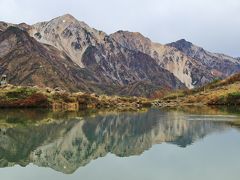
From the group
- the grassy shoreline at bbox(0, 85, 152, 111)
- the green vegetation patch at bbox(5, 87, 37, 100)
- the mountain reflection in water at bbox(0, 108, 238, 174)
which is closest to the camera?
the mountain reflection in water at bbox(0, 108, 238, 174)

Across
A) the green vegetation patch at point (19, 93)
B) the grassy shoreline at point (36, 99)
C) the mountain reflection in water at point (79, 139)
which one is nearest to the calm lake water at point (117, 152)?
the mountain reflection in water at point (79, 139)

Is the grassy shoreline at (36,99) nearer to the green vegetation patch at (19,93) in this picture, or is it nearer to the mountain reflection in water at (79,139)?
the green vegetation patch at (19,93)

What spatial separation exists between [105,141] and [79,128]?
19292mm

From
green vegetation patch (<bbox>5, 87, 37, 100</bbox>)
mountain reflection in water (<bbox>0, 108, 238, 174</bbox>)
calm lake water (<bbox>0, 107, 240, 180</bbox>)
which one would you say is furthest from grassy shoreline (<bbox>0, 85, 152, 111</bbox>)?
calm lake water (<bbox>0, 107, 240, 180</bbox>)

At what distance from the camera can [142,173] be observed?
44312 mm

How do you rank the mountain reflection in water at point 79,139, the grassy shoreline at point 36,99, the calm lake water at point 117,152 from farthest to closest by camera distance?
the grassy shoreline at point 36,99
the mountain reflection in water at point 79,139
the calm lake water at point 117,152

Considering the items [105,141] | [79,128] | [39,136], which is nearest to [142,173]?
[105,141]

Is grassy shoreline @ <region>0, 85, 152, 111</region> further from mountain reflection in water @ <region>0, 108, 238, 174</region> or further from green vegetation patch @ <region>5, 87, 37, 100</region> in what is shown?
mountain reflection in water @ <region>0, 108, 238, 174</region>

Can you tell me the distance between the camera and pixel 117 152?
6284 cm

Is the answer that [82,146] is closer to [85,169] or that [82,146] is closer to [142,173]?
[85,169]

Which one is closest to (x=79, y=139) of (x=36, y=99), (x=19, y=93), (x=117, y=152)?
(x=117, y=152)

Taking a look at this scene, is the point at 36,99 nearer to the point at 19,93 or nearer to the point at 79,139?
the point at 19,93

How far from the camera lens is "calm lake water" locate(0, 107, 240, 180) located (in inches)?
1750

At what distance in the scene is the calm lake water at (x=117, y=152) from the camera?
4446cm
